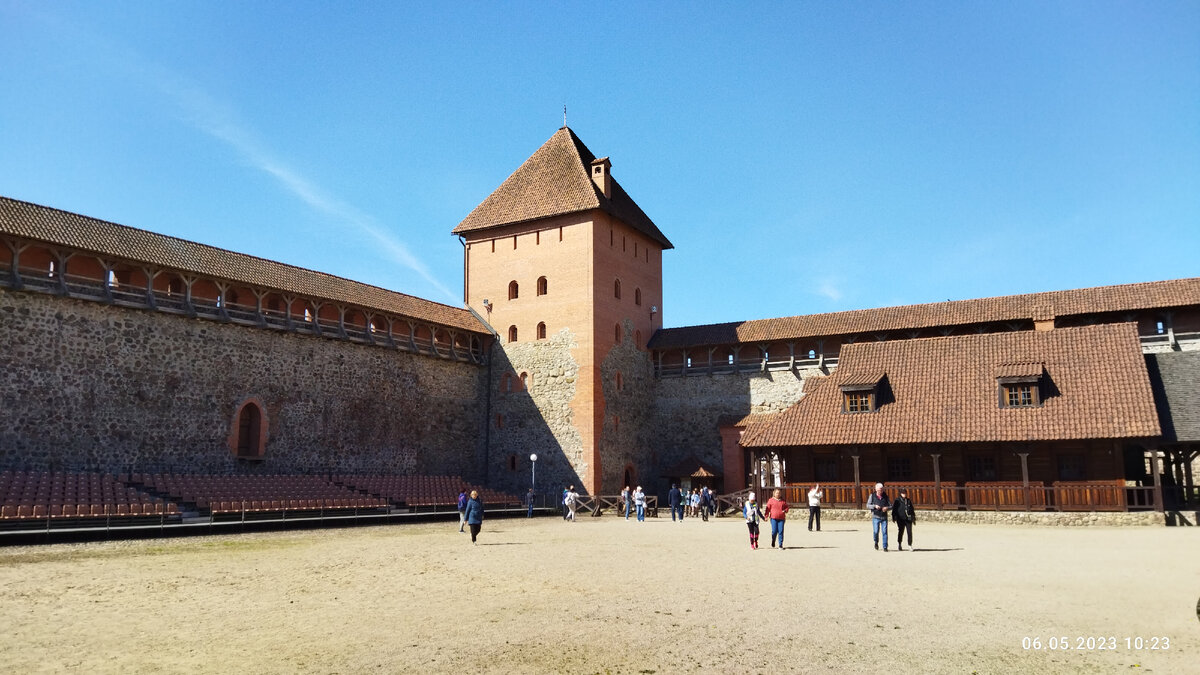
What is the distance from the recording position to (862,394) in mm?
26500

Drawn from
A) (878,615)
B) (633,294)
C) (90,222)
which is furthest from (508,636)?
(633,294)

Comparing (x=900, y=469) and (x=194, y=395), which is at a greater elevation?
(x=194, y=395)

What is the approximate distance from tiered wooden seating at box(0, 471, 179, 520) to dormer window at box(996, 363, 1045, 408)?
2196cm

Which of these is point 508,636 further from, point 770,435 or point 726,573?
point 770,435

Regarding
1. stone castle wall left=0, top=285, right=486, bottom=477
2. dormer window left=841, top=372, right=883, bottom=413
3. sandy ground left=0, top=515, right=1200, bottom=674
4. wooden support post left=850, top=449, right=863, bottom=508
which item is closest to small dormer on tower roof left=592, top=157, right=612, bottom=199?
stone castle wall left=0, top=285, right=486, bottom=477

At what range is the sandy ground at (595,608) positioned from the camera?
6.92 meters

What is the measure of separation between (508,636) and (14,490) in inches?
599

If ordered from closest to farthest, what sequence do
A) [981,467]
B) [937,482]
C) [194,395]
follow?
[194,395] → [937,482] → [981,467]

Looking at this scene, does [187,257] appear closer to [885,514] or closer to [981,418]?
[885,514]

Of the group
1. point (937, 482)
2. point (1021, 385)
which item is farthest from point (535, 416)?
point (1021, 385)

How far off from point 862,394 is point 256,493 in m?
17.8

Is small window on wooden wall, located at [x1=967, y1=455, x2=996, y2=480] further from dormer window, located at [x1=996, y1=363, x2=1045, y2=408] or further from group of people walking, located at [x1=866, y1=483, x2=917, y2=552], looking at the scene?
group of people walking, located at [x1=866, y1=483, x2=917, y2=552]

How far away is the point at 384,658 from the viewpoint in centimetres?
694

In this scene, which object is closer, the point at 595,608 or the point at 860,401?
the point at 595,608
